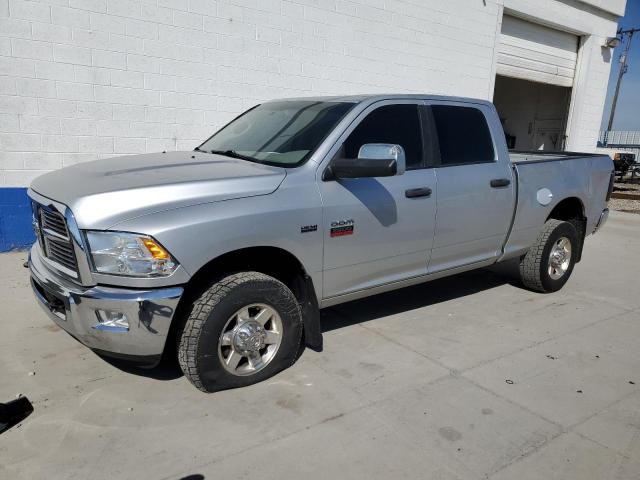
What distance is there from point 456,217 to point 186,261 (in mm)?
2372

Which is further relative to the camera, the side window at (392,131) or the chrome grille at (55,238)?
the side window at (392,131)

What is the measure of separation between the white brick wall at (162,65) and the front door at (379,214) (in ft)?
13.3

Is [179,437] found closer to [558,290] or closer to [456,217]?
[456,217]

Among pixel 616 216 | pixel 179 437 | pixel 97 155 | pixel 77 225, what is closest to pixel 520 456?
pixel 179 437

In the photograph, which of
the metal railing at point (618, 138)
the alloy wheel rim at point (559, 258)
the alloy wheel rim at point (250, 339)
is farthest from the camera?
the metal railing at point (618, 138)

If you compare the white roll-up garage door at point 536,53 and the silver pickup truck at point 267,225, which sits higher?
the white roll-up garage door at point 536,53

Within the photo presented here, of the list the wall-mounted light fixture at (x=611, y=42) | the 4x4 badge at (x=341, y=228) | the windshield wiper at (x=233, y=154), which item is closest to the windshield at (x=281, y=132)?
the windshield wiper at (x=233, y=154)

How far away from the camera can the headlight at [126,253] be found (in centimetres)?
281

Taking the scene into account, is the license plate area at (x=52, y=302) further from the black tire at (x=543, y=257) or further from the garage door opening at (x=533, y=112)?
the garage door opening at (x=533, y=112)

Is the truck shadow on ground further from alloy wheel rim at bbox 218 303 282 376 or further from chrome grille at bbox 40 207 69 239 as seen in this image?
chrome grille at bbox 40 207 69 239

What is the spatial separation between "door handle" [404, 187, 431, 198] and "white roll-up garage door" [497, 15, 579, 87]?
9237 mm

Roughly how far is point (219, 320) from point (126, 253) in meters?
0.67

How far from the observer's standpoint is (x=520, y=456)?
2781mm

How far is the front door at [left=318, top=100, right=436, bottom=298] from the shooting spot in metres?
3.59
